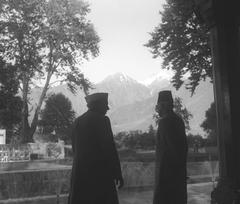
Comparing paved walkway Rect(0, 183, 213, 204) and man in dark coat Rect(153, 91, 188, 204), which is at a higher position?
man in dark coat Rect(153, 91, 188, 204)

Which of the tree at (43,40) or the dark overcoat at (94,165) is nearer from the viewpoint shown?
the dark overcoat at (94,165)

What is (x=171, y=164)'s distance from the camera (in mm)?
5109

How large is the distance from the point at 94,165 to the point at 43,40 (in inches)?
1281

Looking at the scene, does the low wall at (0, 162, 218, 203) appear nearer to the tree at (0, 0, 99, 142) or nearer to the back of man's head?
the back of man's head

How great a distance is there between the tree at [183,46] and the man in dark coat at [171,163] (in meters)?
16.3

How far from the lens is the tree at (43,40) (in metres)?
33.8

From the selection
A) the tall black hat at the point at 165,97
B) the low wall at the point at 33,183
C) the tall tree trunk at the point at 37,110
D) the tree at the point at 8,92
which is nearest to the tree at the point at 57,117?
the tall tree trunk at the point at 37,110

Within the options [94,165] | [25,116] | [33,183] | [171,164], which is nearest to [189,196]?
[33,183]

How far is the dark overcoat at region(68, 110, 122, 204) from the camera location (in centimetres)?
440

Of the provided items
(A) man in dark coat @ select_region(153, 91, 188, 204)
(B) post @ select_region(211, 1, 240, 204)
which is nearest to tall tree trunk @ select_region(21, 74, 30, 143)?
(A) man in dark coat @ select_region(153, 91, 188, 204)

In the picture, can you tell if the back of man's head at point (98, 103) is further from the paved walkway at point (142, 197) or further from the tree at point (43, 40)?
the tree at point (43, 40)

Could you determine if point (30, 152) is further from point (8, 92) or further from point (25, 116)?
point (25, 116)

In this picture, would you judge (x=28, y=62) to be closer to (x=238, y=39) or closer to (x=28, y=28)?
(x=28, y=28)

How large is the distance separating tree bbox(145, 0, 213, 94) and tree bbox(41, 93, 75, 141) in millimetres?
25580
